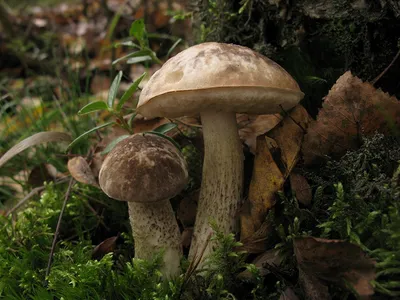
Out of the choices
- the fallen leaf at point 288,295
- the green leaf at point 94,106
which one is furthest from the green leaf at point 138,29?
the fallen leaf at point 288,295

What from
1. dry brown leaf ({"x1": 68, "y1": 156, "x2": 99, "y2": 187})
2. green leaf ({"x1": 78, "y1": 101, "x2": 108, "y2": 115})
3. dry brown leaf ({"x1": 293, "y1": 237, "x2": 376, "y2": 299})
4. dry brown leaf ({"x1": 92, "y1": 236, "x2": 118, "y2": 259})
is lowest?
dry brown leaf ({"x1": 92, "y1": 236, "x2": 118, "y2": 259})

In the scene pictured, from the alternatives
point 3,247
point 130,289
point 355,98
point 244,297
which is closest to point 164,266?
point 130,289

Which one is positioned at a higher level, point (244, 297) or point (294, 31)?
point (294, 31)

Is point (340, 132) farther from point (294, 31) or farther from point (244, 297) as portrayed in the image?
point (244, 297)

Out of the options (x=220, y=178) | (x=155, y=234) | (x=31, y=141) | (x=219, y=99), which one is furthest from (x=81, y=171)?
(x=219, y=99)

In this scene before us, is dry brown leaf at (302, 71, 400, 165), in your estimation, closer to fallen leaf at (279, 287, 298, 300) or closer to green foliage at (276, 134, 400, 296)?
green foliage at (276, 134, 400, 296)

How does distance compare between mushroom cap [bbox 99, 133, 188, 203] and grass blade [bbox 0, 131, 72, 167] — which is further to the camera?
grass blade [bbox 0, 131, 72, 167]

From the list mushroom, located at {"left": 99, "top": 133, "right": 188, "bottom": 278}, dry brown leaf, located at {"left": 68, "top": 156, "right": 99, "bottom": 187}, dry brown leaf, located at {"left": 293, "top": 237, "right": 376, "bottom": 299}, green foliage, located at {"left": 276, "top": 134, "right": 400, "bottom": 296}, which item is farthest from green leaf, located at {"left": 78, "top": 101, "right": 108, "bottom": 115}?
dry brown leaf, located at {"left": 293, "top": 237, "right": 376, "bottom": 299}
